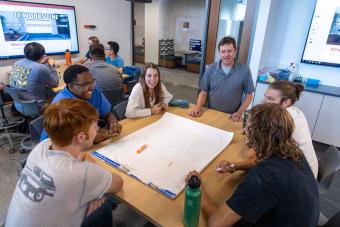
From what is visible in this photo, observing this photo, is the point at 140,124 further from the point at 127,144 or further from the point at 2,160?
the point at 2,160

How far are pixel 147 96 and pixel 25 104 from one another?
1504 mm

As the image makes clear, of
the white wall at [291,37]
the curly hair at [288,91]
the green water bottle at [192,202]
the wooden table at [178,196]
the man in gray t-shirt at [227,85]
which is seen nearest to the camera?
the green water bottle at [192,202]

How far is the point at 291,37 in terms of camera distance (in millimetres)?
3340

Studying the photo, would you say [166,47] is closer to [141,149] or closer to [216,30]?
[216,30]

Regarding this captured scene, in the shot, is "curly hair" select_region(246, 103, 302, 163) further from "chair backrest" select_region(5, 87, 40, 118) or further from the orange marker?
"chair backrest" select_region(5, 87, 40, 118)

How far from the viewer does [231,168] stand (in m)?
1.22

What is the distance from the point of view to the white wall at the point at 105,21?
419cm

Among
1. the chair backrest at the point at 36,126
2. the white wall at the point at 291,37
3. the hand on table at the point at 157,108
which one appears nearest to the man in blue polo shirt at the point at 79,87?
the chair backrest at the point at 36,126

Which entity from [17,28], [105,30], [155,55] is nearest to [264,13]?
[105,30]

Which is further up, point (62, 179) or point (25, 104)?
point (62, 179)

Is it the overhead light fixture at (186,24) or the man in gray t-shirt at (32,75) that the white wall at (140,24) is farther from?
the man in gray t-shirt at (32,75)

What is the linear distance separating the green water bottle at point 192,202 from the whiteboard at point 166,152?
168 mm

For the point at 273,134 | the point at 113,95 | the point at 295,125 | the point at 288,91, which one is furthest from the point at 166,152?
the point at 113,95

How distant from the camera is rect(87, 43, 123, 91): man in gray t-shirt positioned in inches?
99.1
